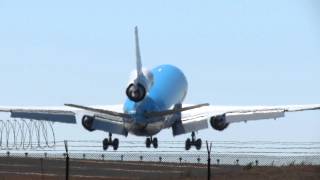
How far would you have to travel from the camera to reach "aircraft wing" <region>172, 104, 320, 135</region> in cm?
7006

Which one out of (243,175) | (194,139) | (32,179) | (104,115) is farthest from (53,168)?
(243,175)

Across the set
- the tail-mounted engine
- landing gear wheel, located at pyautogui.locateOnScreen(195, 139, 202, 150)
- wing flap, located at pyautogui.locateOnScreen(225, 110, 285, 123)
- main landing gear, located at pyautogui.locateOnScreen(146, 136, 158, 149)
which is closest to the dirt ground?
landing gear wheel, located at pyautogui.locateOnScreen(195, 139, 202, 150)

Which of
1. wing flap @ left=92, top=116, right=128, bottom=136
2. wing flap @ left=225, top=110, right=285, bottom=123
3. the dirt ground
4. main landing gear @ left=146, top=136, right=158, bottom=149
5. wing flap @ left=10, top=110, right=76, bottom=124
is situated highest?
wing flap @ left=10, top=110, right=76, bottom=124

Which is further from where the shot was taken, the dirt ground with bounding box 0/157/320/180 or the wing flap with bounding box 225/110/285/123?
the wing flap with bounding box 225/110/285/123

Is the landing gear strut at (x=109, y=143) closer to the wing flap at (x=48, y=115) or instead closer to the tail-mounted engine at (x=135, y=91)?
the tail-mounted engine at (x=135, y=91)

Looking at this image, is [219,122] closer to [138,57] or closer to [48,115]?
[138,57]

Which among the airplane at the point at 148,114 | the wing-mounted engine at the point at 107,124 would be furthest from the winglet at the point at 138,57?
the wing-mounted engine at the point at 107,124

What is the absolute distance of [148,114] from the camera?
6769cm

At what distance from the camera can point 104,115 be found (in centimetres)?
6988

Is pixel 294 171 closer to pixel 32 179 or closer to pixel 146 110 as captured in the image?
pixel 32 179

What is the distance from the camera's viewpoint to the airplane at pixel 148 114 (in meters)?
66.4

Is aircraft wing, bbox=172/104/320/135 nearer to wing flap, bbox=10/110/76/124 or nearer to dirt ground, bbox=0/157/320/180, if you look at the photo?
dirt ground, bbox=0/157/320/180

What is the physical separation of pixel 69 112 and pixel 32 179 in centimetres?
2413

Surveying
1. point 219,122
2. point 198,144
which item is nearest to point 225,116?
point 219,122
